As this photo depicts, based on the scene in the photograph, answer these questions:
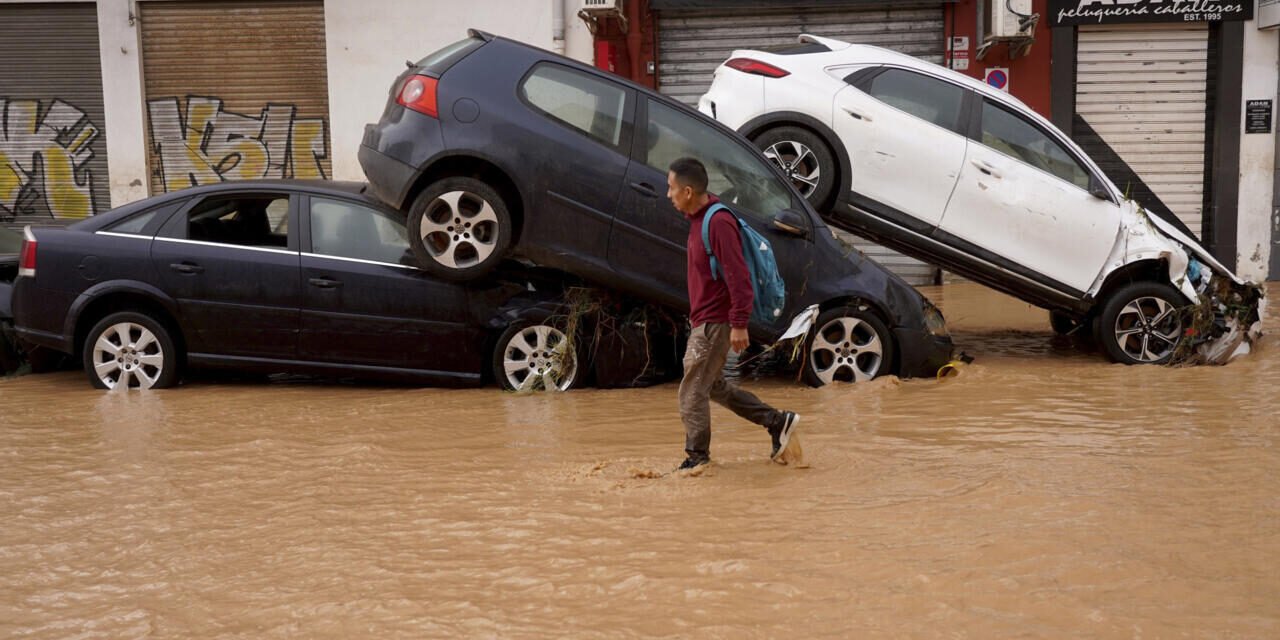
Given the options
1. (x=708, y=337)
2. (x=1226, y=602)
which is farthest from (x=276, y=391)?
(x=1226, y=602)

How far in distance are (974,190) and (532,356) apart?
3.29 meters

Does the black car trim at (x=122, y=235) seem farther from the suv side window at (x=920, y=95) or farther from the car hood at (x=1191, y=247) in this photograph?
the car hood at (x=1191, y=247)

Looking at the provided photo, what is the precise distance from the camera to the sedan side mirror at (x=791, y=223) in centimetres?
742

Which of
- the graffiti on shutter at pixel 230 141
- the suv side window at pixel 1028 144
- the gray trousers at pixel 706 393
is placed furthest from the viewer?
the graffiti on shutter at pixel 230 141

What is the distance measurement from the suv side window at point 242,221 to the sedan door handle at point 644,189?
232cm

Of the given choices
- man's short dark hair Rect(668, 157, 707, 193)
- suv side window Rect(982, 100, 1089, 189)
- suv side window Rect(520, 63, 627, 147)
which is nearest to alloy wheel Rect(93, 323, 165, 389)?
suv side window Rect(520, 63, 627, 147)

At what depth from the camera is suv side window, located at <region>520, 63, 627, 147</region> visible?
291 inches

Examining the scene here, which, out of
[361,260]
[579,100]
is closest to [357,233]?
[361,260]

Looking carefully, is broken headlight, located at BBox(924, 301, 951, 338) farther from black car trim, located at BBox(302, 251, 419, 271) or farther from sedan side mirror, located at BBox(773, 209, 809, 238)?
black car trim, located at BBox(302, 251, 419, 271)

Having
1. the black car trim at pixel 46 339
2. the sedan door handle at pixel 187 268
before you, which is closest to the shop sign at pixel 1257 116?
the sedan door handle at pixel 187 268

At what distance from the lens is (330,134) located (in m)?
14.6

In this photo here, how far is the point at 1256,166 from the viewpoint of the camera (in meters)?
14.6

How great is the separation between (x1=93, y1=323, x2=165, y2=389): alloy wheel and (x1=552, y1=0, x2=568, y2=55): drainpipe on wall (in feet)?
25.0

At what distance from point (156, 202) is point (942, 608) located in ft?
19.8
